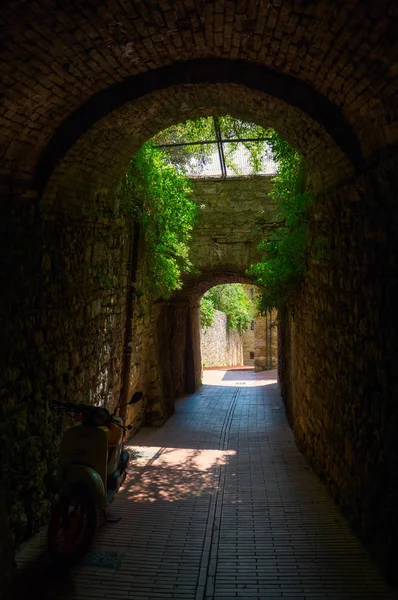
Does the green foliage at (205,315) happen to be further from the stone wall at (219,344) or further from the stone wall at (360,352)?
the stone wall at (360,352)

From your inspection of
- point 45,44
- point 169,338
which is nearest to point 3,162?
point 45,44

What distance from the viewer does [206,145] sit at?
9914mm

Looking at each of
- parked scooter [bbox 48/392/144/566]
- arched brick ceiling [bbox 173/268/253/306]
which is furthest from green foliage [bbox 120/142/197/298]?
parked scooter [bbox 48/392/144/566]

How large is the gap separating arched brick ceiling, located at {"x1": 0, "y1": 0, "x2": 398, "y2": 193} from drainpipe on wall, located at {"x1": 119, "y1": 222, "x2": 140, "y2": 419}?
3469 mm

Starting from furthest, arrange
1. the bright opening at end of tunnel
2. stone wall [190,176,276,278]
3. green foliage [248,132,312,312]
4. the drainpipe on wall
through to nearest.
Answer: the bright opening at end of tunnel → stone wall [190,176,276,278] → the drainpipe on wall → green foliage [248,132,312,312]

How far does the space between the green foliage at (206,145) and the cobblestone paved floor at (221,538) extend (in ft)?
17.3

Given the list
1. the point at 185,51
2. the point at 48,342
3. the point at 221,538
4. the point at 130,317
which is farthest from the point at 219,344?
the point at 185,51

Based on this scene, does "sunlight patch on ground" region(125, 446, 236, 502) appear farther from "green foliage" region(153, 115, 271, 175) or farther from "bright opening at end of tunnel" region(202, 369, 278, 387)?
"bright opening at end of tunnel" region(202, 369, 278, 387)

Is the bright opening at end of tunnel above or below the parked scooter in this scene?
below

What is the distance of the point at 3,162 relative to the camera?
4.30 metres

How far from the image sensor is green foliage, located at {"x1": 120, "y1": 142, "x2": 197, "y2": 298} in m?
7.57

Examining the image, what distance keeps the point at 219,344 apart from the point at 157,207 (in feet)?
49.0

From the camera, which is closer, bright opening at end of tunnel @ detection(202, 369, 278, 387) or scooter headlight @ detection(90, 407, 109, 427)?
scooter headlight @ detection(90, 407, 109, 427)

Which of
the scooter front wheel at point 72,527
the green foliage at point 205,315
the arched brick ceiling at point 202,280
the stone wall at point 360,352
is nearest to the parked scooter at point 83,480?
the scooter front wheel at point 72,527
